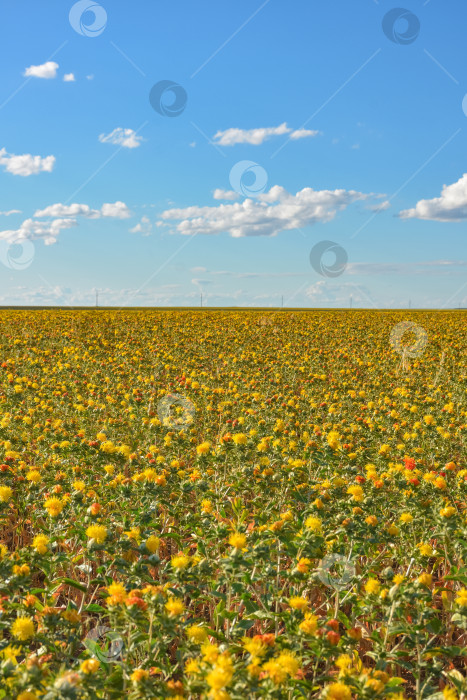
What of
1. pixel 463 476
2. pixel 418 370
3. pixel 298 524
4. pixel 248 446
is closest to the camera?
pixel 298 524

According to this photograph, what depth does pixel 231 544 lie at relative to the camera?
296cm

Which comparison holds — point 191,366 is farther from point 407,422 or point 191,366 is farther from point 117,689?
point 117,689

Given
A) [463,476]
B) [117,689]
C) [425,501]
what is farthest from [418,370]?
[117,689]

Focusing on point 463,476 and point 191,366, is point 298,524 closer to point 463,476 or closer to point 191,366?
point 463,476

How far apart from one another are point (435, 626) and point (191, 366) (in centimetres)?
954

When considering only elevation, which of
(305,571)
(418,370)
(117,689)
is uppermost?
(418,370)

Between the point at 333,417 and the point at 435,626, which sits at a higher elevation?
the point at 333,417

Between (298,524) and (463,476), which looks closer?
(298,524)

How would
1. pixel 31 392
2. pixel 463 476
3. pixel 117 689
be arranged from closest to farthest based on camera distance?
1. pixel 117 689
2. pixel 463 476
3. pixel 31 392

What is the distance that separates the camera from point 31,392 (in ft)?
28.7

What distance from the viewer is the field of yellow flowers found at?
2244 mm

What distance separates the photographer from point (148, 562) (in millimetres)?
2721

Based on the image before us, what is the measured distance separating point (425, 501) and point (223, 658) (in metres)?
2.54

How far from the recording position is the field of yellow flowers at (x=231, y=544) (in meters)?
2.24
